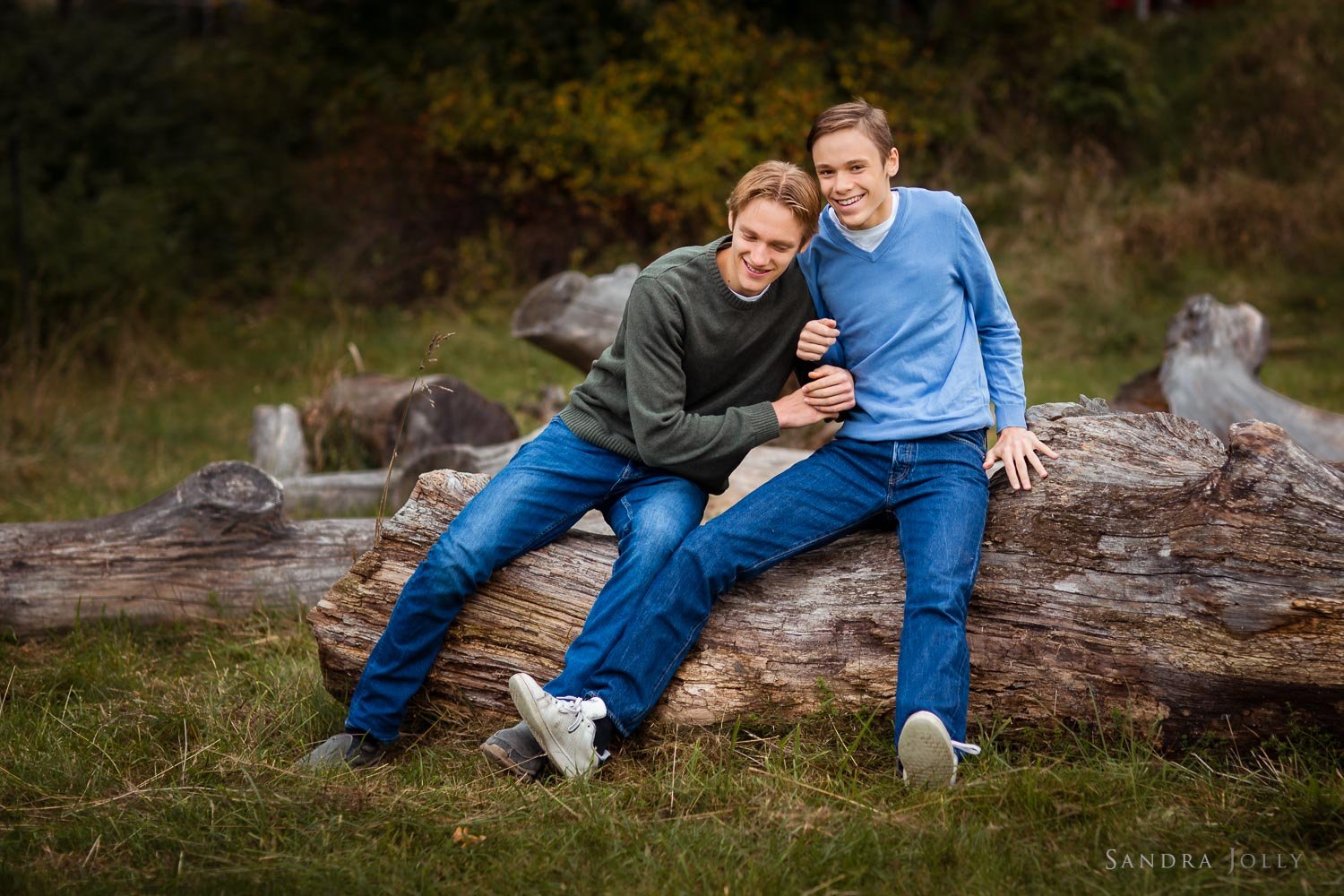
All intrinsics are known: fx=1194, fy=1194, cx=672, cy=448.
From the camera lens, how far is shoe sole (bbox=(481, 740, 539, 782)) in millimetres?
3137

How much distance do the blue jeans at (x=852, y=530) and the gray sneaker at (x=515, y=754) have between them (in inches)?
8.4

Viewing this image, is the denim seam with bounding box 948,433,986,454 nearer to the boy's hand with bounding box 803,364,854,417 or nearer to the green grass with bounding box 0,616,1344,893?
the boy's hand with bounding box 803,364,854,417

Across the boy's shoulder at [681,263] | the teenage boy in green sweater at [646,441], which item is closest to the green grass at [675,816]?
the teenage boy in green sweater at [646,441]

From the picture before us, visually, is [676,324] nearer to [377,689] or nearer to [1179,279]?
[377,689]

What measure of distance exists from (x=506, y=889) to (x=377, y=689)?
33.9 inches

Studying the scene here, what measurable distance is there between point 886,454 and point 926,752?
0.88m

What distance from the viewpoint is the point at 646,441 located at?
3.40m

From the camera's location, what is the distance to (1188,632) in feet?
9.99

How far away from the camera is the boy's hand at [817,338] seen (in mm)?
3471

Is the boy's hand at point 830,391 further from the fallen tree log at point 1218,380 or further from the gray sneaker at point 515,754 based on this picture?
the fallen tree log at point 1218,380

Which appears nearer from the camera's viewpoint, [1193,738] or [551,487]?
[1193,738]

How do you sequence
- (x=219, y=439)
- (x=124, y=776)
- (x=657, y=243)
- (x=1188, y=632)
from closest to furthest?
(x=1188, y=632) < (x=124, y=776) < (x=219, y=439) < (x=657, y=243)

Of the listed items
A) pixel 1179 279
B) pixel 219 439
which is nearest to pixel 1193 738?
pixel 219 439

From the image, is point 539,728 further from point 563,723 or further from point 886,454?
point 886,454
